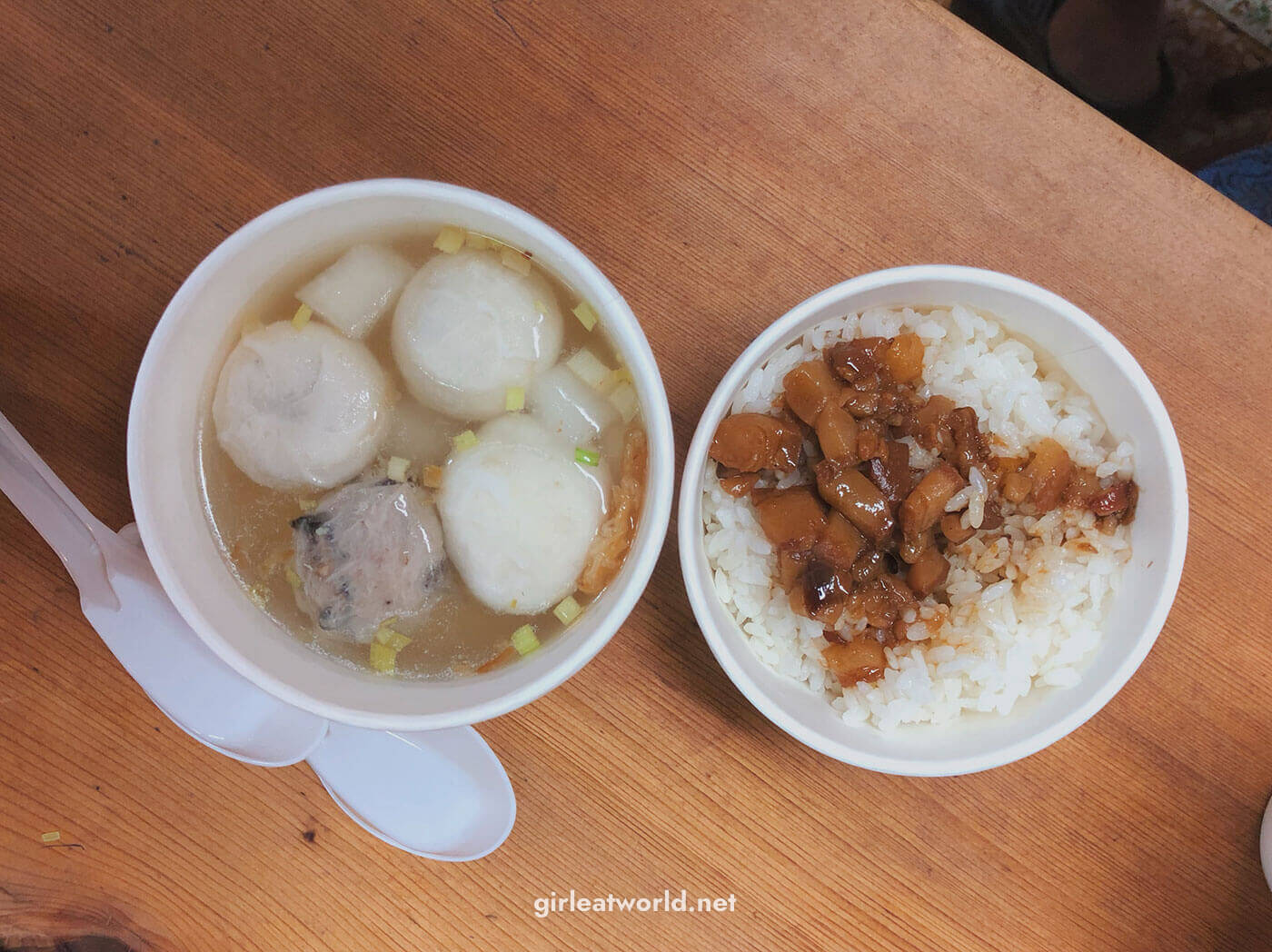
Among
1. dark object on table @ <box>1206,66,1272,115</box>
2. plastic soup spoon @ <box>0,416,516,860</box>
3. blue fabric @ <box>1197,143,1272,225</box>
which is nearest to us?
plastic soup spoon @ <box>0,416,516,860</box>

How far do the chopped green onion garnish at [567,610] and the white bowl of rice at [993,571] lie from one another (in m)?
0.17

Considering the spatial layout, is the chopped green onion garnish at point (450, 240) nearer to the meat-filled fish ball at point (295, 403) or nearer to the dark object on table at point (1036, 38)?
the meat-filled fish ball at point (295, 403)

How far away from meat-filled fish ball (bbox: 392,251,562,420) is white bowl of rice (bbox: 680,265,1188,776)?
277 mm

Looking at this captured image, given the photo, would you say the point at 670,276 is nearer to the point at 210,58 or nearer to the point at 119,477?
the point at 210,58

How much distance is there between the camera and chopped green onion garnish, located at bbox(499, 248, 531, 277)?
3.67 feet

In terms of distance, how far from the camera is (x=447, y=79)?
133 centimetres

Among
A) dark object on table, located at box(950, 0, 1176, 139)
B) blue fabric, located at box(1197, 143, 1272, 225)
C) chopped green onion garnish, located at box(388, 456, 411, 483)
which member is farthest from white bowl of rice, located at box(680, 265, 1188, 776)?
dark object on table, located at box(950, 0, 1176, 139)

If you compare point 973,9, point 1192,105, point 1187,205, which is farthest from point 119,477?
point 1192,105

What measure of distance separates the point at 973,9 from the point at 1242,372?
1.07 m

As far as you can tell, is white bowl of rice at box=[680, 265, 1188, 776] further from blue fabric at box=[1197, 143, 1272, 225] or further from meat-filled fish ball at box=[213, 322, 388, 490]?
blue fabric at box=[1197, 143, 1272, 225]

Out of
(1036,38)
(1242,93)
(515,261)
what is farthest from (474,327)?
(1242,93)

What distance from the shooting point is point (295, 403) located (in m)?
1.12

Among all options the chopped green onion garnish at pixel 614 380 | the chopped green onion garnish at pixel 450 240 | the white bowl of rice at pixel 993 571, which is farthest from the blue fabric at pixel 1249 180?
the chopped green onion garnish at pixel 450 240

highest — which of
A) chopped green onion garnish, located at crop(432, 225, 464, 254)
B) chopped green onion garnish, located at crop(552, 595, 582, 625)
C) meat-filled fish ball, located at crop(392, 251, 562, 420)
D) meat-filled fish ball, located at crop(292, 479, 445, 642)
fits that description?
chopped green onion garnish, located at crop(432, 225, 464, 254)
